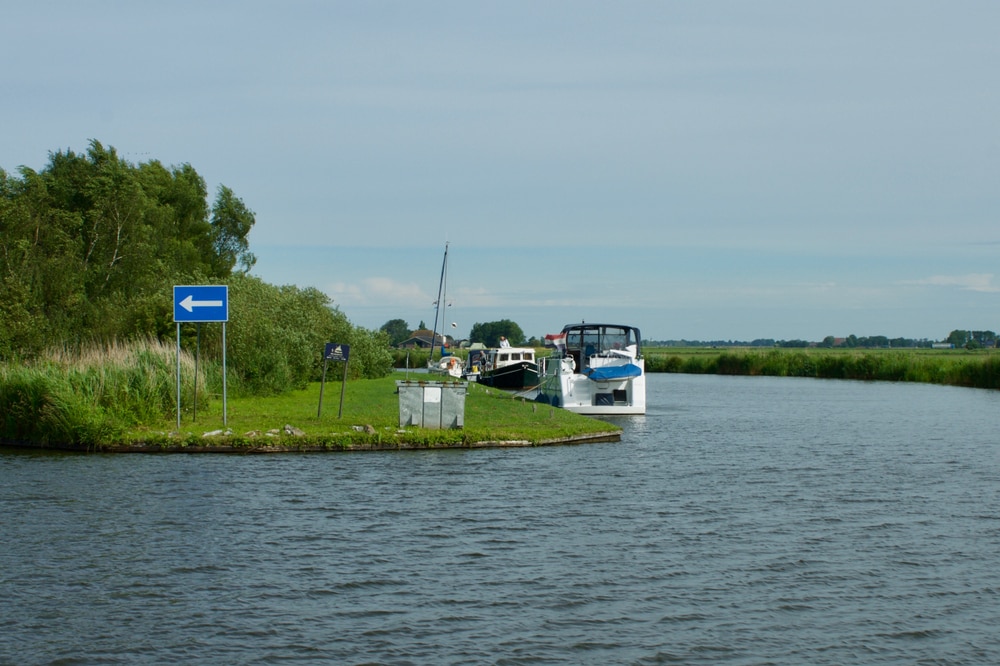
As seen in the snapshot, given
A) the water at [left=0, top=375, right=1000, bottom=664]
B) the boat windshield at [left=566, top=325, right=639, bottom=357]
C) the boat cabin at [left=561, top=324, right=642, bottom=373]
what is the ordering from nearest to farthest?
1. the water at [left=0, top=375, right=1000, bottom=664]
2. the boat cabin at [left=561, top=324, right=642, bottom=373]
3. the boat windshield at [left=566, top=325, right=639, bottom=357]

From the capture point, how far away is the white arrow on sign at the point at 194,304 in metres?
24.5

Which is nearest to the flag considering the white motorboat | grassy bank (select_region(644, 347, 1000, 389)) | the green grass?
the white motorboat

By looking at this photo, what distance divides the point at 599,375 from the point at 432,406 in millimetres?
15242

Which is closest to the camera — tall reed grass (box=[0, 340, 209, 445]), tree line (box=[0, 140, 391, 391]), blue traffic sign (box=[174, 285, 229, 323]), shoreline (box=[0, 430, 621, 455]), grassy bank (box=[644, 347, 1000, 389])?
shoreline (box=[0, 430, 621, 455])

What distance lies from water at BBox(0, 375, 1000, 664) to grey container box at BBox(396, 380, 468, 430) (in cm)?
209

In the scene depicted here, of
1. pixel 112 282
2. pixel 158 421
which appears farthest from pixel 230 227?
pixel 158 421

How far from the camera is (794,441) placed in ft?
102

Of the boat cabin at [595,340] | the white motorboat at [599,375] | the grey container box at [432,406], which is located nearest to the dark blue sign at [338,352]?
the grey container box at [432,406]

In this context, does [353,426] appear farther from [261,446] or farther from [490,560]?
[490,560]

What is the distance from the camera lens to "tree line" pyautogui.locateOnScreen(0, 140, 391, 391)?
3862 cm

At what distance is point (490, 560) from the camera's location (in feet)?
45.8

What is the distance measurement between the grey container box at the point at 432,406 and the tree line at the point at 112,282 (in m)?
13.0

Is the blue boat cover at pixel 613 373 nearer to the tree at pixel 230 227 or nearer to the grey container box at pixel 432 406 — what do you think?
the grey container box at pixel 432 406

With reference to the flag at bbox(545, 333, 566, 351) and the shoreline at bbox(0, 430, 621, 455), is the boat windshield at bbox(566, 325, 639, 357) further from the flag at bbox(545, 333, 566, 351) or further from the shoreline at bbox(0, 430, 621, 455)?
the shoreline at bbox(0, 430, 621, 455)
